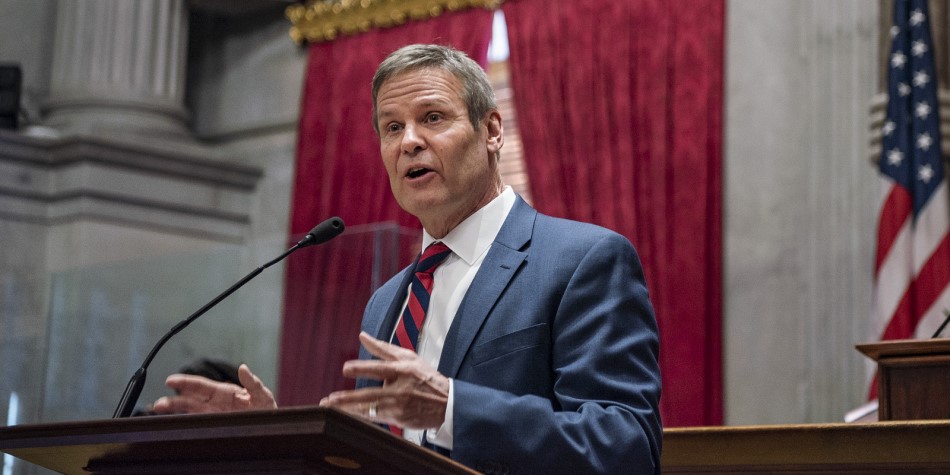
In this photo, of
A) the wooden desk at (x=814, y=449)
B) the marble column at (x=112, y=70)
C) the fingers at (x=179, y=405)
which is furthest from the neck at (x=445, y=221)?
the marble column at (x=112, y=70)

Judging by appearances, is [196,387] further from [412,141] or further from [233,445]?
[412,141]

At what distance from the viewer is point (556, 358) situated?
2225 millimetres

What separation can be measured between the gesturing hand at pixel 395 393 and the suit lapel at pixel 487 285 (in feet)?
1.06

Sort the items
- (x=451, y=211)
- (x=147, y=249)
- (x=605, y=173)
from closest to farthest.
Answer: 1. (x=451, y=211)
2. (x=605, y=173)
3. (x=147, y=249)

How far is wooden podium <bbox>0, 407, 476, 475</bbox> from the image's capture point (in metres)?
1.73

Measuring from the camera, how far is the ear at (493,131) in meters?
2.63

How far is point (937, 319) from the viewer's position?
5.57 metres

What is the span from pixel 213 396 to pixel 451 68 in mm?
737

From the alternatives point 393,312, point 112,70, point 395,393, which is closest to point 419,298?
point 393,312

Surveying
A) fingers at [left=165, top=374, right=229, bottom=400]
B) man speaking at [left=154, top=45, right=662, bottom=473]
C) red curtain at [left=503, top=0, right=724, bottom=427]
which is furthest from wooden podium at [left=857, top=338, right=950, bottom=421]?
red curtain at [left=503, top=0, right=724, bottom=427]

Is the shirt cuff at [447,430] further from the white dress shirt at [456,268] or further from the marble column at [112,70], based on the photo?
the marble column at [112,70]

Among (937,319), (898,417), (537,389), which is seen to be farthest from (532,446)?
(937,319)

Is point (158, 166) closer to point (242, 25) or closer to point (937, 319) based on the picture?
point (242, 25)

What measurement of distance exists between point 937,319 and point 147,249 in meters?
4.48
